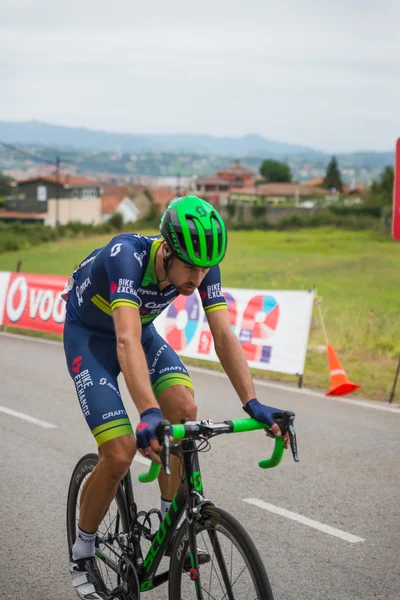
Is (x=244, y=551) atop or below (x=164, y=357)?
below

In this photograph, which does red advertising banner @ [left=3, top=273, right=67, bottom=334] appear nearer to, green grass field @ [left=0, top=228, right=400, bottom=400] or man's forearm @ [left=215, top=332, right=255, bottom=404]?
green grass field @ [left=0, top=228, right=400, bottom=400]

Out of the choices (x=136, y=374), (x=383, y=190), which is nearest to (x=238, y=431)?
(x=136, y=374)

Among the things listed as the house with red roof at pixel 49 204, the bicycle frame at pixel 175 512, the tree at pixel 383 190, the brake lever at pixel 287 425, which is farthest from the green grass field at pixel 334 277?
the house with red roof at pixel 49 204

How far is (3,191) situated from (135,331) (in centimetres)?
16378

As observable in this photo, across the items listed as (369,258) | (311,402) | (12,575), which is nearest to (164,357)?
(12,575)

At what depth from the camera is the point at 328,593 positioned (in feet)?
15.1

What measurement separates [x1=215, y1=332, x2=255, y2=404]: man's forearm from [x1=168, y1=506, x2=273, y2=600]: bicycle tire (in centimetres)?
61

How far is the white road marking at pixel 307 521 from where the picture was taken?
5523 mm

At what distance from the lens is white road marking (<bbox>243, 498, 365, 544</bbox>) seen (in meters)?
5.52

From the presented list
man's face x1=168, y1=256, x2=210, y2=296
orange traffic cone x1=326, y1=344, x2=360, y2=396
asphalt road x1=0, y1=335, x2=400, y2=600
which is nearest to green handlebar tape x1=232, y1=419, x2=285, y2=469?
man's face x1=168, y1=256, x2=210, y2=296

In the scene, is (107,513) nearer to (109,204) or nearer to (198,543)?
(198,543)

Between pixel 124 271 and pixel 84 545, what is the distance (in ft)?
4.67

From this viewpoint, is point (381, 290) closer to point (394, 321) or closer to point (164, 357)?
point (394, 321)

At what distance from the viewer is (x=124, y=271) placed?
12.6 ft
